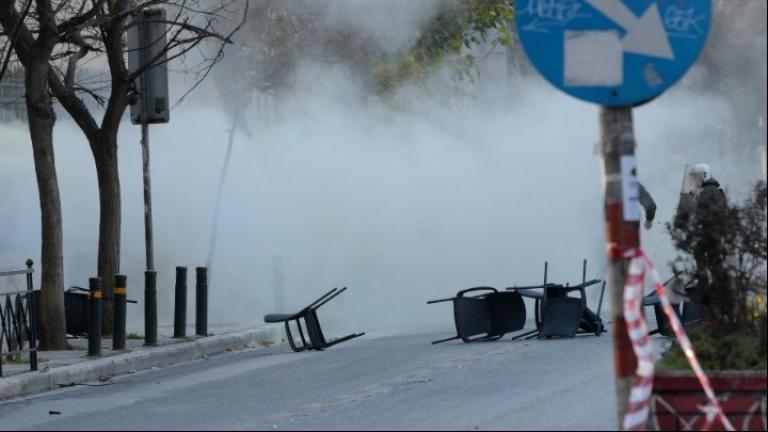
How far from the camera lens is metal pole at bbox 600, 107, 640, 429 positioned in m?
7.56

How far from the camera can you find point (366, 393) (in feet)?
38.8

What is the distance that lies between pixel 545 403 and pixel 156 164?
52.9ft

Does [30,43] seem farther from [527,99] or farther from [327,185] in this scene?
[527,99]

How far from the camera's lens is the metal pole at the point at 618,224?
756cm

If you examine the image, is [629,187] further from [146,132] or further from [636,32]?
[146,132]

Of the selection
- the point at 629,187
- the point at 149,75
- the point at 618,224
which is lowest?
the point at 618,224

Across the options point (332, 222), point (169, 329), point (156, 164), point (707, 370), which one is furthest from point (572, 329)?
point (156, 164)

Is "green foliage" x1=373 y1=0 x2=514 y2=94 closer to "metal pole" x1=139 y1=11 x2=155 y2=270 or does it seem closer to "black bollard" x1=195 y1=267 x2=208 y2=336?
"metal pole" x1=139 y1=11 x2=155 y2=270

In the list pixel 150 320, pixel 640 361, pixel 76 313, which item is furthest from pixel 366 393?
pixel 76 313

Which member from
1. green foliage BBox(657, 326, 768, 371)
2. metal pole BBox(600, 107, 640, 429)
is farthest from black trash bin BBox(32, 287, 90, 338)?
metal pole BBox(600, 107, 640, 429)

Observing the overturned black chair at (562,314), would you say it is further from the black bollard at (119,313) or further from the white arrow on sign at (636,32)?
the white arrow on sign at (636,32)

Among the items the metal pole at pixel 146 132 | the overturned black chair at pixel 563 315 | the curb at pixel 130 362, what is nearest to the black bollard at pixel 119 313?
the curb at pixel 130 362

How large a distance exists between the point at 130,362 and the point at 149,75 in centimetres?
377

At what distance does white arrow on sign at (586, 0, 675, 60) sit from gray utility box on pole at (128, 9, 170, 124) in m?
10.7
